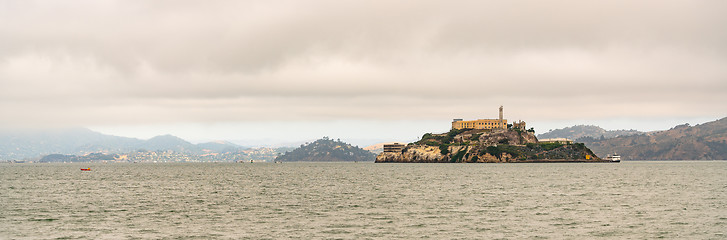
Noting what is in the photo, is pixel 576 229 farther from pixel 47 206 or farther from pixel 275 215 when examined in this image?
pixel 47 206

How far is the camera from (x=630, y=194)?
116562mm

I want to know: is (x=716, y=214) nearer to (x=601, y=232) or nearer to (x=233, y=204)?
(x=601, y=232)

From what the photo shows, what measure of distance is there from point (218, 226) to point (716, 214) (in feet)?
201

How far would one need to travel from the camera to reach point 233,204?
327ft

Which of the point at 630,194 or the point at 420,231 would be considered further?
the point at 630,194

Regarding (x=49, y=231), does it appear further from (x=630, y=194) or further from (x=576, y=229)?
(x=630, y=194)

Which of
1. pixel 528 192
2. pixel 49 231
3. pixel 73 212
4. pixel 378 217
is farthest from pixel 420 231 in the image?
pixel 528 192

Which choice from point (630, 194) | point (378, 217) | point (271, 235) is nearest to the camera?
point (271, 235)

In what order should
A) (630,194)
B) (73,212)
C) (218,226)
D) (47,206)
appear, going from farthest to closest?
(630,194) → (47,206) → (73,212) → (218,226)

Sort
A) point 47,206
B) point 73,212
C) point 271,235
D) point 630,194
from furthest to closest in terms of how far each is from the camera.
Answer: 1. point 630,194
2. point 47,206
3. point 73,212
4. point 271,235

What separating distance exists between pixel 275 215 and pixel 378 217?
13832 mm

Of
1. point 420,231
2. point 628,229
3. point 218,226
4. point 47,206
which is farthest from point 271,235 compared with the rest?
point 47,206

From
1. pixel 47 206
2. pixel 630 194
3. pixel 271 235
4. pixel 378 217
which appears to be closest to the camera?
pixel 271 235

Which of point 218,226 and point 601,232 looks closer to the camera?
point 601,232
